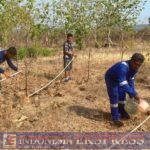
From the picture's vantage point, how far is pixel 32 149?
639cm

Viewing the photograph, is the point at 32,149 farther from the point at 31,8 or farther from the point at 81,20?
the point at 81,20

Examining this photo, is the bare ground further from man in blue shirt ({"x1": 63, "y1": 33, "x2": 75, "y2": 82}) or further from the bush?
the bush

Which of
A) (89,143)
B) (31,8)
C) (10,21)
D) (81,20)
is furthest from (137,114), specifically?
(81,20)

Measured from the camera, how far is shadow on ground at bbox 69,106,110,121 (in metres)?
7.77

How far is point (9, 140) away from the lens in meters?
6.71

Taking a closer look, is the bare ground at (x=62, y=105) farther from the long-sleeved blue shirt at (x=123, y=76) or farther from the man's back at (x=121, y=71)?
the man's back at (x=121, y=71)

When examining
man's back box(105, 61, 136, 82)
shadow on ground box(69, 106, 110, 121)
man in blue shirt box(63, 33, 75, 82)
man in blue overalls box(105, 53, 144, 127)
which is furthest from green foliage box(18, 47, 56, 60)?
man's back box(105, 61, 136, 82)

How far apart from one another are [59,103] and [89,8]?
689cm

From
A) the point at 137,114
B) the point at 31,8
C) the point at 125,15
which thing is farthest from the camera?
the point at 125,15

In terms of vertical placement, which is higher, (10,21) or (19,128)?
(10,21)

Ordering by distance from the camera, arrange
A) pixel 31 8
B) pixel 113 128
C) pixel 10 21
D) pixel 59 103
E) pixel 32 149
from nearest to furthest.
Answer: pixel 32 149 < pixel 113 128 < pixel 59 103 < pixel 31 8 < pixel 10 21

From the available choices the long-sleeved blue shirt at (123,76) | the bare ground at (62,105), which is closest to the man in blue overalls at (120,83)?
the long-sleeved blue shirt at (123,76)

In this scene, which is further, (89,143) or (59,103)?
(59,103)

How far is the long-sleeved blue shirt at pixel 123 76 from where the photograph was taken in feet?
22.3
